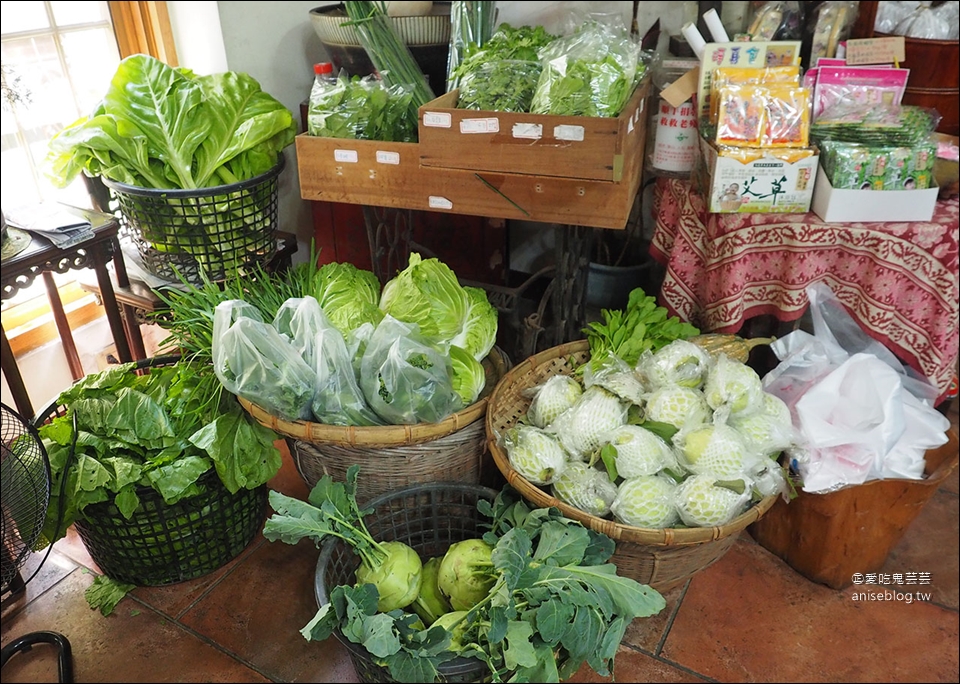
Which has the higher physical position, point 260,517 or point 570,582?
point 570,582

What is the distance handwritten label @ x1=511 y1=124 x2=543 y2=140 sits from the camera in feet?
4.65

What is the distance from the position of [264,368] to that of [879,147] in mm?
1315

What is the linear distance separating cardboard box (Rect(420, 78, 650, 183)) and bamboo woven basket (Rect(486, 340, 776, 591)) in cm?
44

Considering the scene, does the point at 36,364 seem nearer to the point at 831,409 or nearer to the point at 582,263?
the point at 582,263

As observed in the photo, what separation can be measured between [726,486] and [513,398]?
1.56 ft

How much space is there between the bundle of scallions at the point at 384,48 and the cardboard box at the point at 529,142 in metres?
0.29

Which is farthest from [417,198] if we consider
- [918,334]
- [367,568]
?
[918,334]

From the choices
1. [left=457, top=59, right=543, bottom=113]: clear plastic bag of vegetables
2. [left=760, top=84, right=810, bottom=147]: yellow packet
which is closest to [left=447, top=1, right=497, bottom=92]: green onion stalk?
[left=457, top=59, right=543, bottom=113]: clear plastic bag of vegetables

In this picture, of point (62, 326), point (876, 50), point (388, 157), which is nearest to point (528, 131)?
point (388, 157)

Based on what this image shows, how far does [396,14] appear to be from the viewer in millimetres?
1977

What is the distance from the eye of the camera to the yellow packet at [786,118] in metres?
1.52

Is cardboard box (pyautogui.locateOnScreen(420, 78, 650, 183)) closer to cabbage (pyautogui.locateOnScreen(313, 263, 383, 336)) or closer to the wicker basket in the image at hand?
cabbage (pyautogui.locateOnScreen(313, 263, 383, 336))

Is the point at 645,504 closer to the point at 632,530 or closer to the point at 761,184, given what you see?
the point at 632,530

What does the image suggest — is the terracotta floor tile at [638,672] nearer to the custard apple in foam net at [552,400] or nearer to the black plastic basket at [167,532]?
→ the custard apple in foam net at [552,400]
